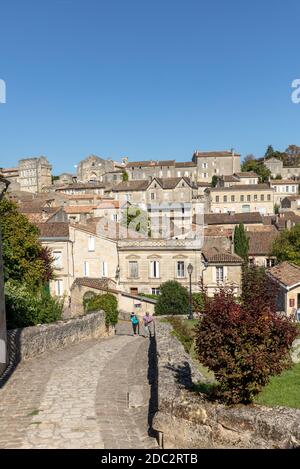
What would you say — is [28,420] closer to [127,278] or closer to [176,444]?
[176,444]

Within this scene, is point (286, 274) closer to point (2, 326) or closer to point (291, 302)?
point (291, 302)

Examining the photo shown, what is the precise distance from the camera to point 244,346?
21.0 feet

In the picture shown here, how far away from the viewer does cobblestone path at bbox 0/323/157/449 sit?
7488 mm

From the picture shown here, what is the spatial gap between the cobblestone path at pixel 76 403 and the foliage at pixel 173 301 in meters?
17.3

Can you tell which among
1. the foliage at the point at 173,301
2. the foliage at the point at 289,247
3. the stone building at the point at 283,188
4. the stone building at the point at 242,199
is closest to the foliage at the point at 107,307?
the foliage at the point at 173,301

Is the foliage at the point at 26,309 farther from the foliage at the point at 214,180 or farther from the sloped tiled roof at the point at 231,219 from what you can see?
the foliage at the point at 214,180

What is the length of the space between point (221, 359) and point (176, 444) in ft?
5.12

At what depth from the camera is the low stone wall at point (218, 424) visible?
19.8 ft

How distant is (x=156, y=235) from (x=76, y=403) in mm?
37853

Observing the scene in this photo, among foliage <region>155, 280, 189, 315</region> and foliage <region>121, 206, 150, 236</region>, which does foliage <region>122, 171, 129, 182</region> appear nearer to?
foliage <region>121, 206, 150, 236</region>

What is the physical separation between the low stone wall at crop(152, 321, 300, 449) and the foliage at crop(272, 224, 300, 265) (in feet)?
109

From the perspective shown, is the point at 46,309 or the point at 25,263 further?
the point at 25,263
